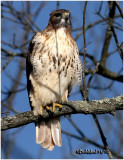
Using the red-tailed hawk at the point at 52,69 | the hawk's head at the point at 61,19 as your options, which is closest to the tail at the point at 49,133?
the red-tailed hawk at the point at 52,69

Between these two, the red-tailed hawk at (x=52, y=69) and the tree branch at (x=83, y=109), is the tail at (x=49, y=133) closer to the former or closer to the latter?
the red-tailed hawk at (x=52, y=69)

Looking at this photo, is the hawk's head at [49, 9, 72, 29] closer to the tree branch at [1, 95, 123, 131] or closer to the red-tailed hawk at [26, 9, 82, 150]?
the red-tailed hawk at [26, 9, 82, 150]

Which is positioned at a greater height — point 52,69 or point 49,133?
point 52,69

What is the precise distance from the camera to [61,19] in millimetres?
5152

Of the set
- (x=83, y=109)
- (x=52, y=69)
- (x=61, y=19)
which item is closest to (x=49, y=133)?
(x=52, y=69)

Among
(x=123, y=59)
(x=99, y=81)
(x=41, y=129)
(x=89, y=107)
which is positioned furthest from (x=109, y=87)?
(x=89, y=107)

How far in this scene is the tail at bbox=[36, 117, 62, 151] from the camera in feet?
16.9

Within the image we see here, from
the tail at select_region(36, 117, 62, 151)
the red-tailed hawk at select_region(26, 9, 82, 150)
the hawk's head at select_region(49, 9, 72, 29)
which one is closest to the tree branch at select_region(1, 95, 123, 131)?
the red-tailed hawk at select_region(26, 9, 82, 150)

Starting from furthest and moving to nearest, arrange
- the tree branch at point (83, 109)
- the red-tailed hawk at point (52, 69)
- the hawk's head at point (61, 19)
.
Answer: the hawk's head at point (61, 19) → the red-tailed hawk at point (52, 69) → the tree branch at point (83, 109)

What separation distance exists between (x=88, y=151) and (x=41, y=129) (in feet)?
2.71

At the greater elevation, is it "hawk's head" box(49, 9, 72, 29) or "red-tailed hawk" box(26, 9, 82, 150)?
"hawk's head" box(49, 9, 72, 29)

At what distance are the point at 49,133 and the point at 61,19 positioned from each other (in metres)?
1.61

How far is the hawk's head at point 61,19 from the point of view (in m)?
5.11

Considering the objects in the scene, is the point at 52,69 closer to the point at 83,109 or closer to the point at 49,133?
the point at 83,109
